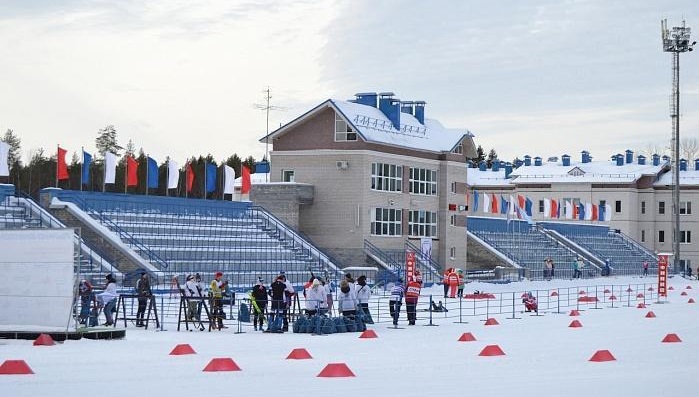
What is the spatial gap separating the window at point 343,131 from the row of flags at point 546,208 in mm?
18183

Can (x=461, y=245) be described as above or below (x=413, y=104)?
below

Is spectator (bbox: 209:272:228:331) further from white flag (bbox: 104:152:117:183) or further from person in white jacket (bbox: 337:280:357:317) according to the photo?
white flag (bbox: 104:152:117:183)

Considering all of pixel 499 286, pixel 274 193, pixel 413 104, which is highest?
pixel 413 104

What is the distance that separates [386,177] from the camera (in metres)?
72.4

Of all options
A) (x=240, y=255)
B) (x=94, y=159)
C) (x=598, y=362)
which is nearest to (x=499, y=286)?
(x=240, y=255)

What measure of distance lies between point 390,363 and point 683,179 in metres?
102

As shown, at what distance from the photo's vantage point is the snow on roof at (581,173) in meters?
119

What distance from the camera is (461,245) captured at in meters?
78.3

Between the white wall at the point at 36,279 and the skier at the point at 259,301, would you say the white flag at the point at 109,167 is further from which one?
the white wall at the point at 36,279

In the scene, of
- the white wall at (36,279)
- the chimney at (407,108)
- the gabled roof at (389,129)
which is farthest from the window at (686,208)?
the white wall at (36,279)

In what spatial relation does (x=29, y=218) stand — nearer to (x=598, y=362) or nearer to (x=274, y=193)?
(x=274, y=193)

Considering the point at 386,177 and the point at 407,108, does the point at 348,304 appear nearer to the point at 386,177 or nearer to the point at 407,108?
the point at 386,177

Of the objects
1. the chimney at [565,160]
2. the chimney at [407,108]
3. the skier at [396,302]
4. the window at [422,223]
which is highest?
the chimney at [407,108]

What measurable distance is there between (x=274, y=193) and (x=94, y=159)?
2967 inches
